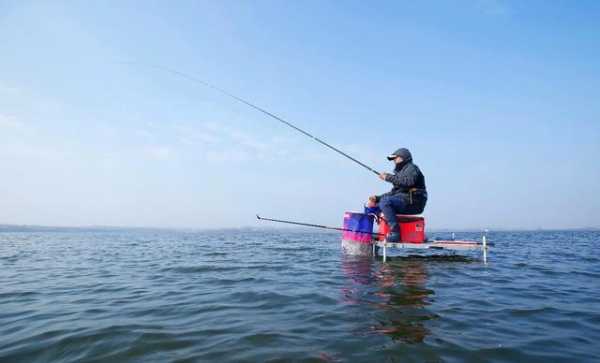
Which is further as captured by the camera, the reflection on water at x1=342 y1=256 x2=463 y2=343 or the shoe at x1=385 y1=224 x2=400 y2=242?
the shoe at x1=385 y1=224 x2=400 y2=242

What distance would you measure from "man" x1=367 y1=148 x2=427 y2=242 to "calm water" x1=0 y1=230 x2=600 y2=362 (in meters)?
1.89

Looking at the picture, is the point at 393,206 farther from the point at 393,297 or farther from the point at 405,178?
the point at 393,297

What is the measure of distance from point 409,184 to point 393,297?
489 centimetres

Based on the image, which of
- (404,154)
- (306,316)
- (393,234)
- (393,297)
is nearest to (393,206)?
(393,234)

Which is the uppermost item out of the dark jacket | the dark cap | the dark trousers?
the dark cap

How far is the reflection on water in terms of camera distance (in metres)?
4.10

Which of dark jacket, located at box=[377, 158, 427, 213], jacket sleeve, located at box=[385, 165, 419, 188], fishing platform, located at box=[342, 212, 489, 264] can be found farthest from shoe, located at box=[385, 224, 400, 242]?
jacket sleeve, located at box=[385, 165, 419, 188]

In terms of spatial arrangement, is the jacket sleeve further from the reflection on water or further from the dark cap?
the reflection on water

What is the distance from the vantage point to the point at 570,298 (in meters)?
5.95

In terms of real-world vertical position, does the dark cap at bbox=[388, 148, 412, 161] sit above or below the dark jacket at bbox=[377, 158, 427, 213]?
above

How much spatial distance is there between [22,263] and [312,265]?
32.5ft

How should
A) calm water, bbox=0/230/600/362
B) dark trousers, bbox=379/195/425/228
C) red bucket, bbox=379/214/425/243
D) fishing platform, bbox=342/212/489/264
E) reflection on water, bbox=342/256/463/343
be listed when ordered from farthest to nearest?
red bucket, bbox=379/214/425/243, dark trousers, bbox=379/195/425/228, fishing platform, bbox=342/212/489/264, reflection on water, bbox=342/256/463/343, calm water, bbox=0/230/600/362

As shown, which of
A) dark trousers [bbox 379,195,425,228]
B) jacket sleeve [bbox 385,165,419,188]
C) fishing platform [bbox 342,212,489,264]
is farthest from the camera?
dark trousers [bbox 379,195,425,228]

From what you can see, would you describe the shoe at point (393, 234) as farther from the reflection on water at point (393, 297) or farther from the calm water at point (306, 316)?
the calm water at point (306, 316)
